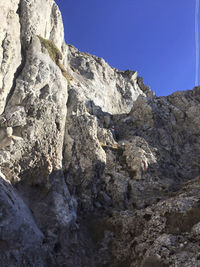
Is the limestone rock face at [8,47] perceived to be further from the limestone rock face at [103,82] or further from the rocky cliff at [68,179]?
the limestone rock face at [103,82]

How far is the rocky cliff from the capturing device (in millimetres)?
20375

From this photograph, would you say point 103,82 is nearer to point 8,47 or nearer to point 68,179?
point 8,47

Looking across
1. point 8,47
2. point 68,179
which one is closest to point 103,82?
point 8,47

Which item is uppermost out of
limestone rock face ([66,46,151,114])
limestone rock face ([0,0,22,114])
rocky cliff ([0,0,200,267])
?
limestone rock face ([66,46,151,114])

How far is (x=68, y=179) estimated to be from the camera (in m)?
31.4

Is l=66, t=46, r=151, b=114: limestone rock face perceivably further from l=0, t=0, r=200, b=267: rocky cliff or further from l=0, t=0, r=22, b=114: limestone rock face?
l=0, t=0, r=22, b=114: limestone rock face

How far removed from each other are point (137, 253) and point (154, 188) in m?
14.8

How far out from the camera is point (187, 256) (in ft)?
58.9

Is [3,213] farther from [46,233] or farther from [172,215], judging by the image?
[172,215]

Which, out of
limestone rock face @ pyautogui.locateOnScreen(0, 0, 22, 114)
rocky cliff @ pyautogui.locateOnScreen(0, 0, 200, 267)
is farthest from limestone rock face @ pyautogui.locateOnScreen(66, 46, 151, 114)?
limestone rock face @ pyautogui.locateOnScreen(0, 0, 22, 114)

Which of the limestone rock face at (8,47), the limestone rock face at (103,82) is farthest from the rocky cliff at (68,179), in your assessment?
the limestone rock face at (103,82)

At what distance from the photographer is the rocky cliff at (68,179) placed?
20375 mm

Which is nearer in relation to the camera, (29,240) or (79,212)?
(29,240)

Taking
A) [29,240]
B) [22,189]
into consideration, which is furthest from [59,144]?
[29,240]
